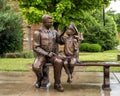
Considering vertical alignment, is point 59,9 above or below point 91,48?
above

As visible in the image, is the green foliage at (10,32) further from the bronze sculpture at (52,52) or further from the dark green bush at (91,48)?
the bronze sculpture at (52,52)

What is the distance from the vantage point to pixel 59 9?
1569cm

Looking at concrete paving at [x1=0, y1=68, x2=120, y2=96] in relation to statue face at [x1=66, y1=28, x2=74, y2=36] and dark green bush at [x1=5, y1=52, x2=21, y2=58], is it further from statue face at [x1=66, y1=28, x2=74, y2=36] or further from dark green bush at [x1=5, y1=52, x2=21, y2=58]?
dark green bush at [x1=5, y1=52, x2=21, y2=58]

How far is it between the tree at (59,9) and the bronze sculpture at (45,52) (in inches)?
275

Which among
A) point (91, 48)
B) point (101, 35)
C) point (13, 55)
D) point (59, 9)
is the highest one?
point (59, 9)

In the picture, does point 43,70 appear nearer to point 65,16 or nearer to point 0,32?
point 65,16

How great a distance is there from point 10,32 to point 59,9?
278 inches

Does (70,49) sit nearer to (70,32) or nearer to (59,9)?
(70,32)

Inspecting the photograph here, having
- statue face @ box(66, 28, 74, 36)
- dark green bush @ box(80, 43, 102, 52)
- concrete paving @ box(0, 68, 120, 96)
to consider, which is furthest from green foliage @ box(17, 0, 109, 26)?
dark green bush @ box(80, 43, 102, 52)

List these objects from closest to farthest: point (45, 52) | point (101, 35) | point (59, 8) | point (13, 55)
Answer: point (45, 52)
point (59, 8)
point (13, 55)
point (101, 35)

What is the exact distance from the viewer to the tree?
15781 mm

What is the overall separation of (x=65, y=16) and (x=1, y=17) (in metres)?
6.00

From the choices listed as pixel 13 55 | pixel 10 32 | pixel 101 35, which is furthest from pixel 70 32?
pixel 101 35

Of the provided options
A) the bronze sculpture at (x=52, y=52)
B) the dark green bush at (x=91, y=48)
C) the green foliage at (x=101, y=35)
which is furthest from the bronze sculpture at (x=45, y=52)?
the green foliage at (x=101, y=35)
